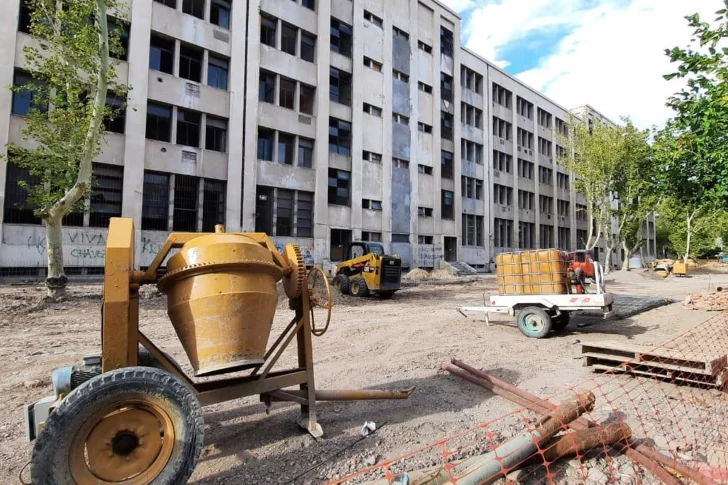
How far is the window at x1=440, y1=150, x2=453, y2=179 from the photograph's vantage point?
34719 mm

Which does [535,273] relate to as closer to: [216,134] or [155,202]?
[155,202]

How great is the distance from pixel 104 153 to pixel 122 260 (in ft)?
62.3

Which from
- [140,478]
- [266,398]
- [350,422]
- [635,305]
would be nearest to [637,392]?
[350,422]

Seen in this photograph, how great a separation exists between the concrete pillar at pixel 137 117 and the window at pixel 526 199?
35332 millimetres

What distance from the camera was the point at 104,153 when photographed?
18.6 metres

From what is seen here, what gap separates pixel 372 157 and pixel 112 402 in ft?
90.2

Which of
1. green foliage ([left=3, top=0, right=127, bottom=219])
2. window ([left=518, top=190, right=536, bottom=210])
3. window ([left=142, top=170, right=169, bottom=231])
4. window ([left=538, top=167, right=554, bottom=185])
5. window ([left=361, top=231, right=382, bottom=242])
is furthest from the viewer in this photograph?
window ([left=538, top=167, right=554, bottom=185])

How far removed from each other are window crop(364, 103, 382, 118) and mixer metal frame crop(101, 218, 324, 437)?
88.5ft

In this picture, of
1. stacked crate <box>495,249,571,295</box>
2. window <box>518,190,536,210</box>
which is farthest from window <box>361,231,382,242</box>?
window <box>518,190,536,210</box>

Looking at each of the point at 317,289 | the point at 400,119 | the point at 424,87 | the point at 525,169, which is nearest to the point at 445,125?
the point at 424,87

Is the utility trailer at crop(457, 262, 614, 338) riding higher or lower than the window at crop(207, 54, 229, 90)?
lower

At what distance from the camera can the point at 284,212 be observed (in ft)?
79.8

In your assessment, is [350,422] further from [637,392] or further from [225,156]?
[225,156]

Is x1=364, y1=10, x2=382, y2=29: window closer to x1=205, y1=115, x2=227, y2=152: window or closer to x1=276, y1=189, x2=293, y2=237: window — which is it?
x1=205, y1=115, x2=227, y2=152: window
